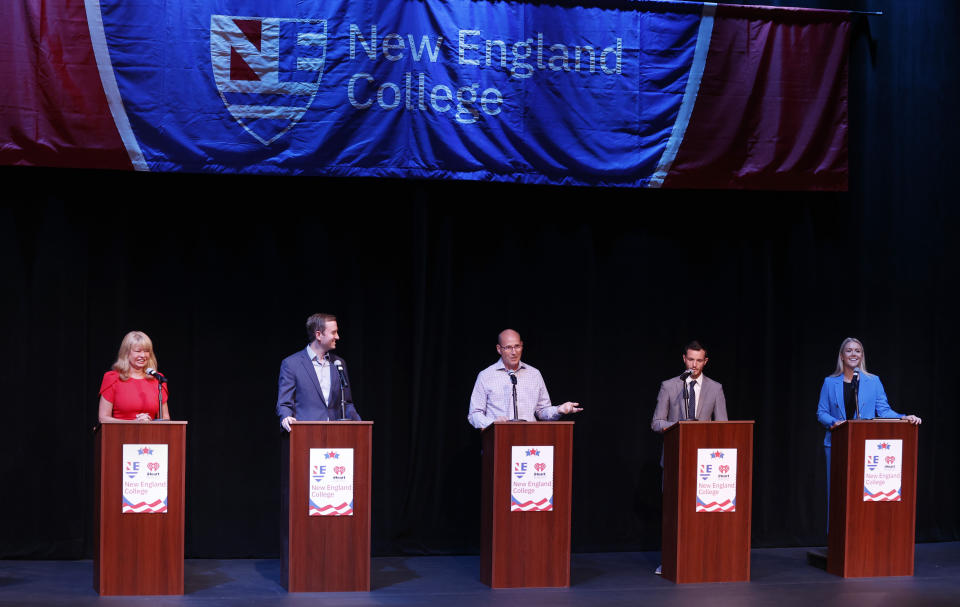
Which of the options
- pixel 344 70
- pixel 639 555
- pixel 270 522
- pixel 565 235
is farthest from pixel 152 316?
pixel 639 555

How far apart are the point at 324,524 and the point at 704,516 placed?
2.26m

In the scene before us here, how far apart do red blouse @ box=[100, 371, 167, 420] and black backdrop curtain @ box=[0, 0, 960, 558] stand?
3.08 feet

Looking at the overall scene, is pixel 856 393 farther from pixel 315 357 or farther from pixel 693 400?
pixel 315 357

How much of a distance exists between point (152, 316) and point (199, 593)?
2.03 meters

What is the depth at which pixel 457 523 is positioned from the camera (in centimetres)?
777

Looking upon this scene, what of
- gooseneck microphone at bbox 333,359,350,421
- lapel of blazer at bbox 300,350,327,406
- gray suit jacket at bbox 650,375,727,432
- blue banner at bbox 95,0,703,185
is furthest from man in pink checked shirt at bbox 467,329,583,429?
blue banner at bbox 95,0,703,185

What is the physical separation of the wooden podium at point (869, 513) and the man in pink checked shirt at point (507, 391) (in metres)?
1.74

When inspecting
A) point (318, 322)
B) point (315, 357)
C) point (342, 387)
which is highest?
point (318, 322)

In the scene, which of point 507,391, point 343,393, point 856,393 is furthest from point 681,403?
point 343,393

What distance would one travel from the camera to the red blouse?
254 inches

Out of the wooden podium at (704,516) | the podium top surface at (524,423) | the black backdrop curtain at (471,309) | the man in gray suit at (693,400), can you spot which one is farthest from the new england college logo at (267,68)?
the wooden podium at (704,516)

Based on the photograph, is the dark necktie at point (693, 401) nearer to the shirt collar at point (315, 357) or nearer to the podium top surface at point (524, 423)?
the podium top surface at point (524, 423)

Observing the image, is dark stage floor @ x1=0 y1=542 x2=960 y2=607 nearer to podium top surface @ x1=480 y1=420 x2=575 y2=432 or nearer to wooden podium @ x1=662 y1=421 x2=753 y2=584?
wooden podium @ x1=662 y1=421 x2=753 y2=584

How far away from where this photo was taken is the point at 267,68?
708cm
